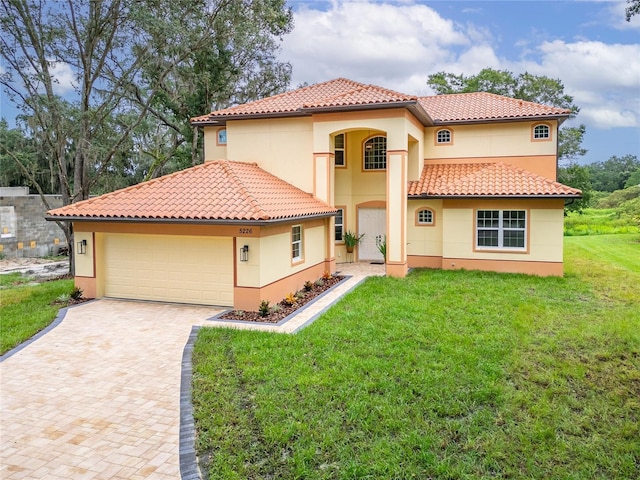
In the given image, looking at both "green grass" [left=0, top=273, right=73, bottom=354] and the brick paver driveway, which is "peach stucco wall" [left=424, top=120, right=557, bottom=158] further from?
"green grass" [left=0, top=273, right=73, bottom=354]

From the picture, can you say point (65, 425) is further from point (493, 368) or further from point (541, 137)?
point (541, 137)

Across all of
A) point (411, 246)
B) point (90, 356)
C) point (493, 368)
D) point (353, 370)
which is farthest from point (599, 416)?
point (411, 246)

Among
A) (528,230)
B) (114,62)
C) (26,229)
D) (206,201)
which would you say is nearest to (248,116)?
(206,201)

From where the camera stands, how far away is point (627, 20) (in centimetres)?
705

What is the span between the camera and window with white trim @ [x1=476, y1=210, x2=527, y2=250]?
16672 mm

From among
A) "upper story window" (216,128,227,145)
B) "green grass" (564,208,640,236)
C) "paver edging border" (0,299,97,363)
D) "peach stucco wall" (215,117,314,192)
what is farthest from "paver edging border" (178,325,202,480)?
"green grass" (564,208,640,236)

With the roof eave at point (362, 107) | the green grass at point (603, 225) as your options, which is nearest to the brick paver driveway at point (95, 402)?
the roof eave at point (362, 107)

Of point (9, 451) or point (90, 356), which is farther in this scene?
point (90, 356)

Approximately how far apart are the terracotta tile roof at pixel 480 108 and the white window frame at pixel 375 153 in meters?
2.33

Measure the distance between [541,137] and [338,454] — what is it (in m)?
16.8

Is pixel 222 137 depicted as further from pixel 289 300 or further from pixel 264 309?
pixel 264 309

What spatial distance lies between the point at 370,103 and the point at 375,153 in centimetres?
454

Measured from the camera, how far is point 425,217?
1812cm

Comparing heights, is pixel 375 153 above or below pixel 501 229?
above
